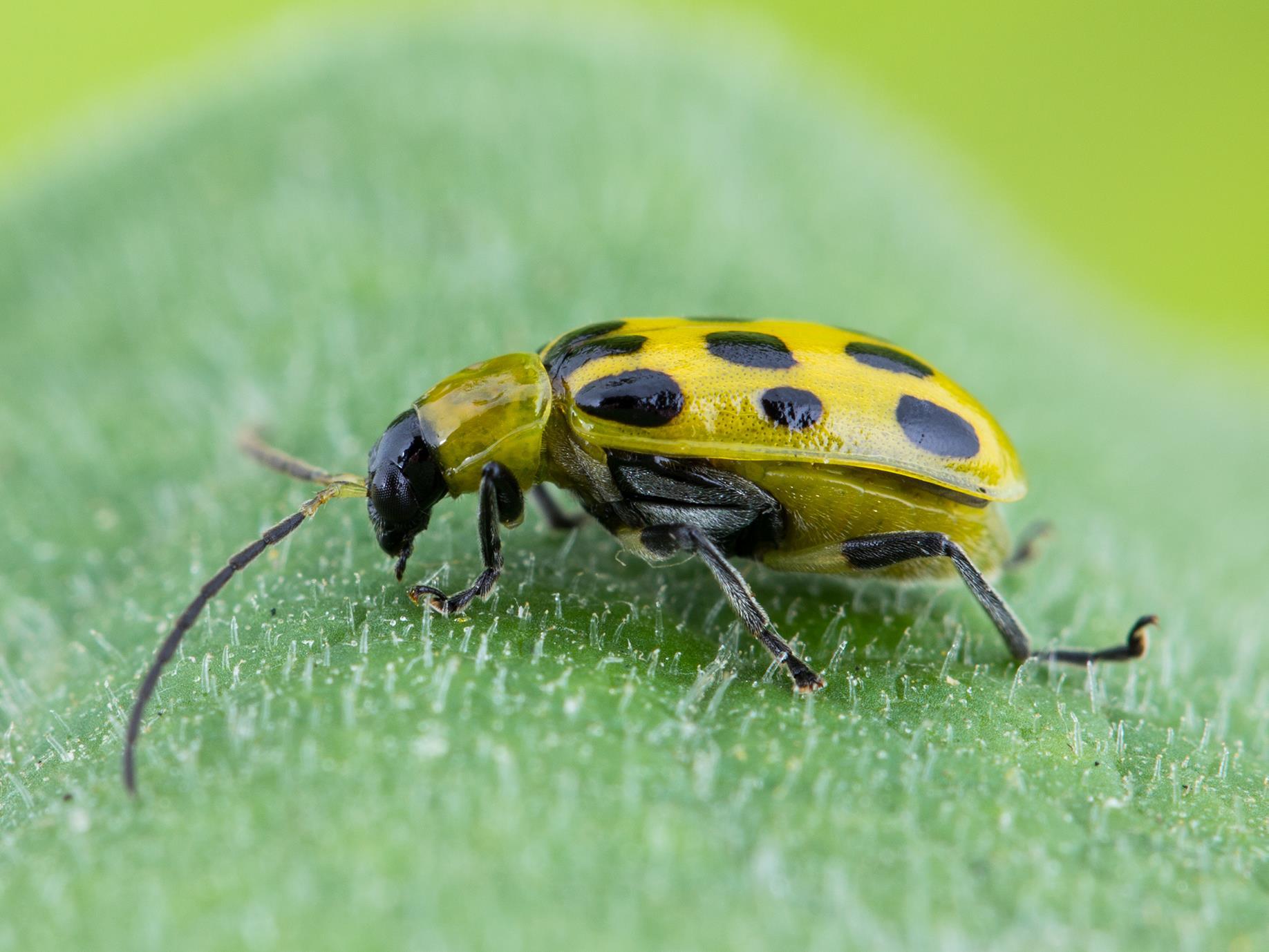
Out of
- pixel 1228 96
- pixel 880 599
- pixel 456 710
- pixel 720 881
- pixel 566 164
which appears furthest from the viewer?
pixel 1228 96

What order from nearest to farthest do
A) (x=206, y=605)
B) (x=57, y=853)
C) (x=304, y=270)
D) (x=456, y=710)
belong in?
(x=57, y=853) → (x=456, y=710) → (x=206, y=605) → (x=304, y=270)

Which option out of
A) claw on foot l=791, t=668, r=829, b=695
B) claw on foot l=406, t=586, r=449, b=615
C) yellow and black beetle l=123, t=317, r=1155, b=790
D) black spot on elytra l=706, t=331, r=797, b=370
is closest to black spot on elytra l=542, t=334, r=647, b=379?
yellow and black beetle l=123, t=317, r=1155, b=790

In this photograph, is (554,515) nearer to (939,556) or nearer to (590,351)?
(590,351)

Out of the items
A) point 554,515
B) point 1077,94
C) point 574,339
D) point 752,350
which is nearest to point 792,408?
point 752,350

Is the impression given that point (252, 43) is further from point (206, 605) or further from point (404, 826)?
point (404, 826)

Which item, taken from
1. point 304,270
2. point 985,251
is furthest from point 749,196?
point 304,270

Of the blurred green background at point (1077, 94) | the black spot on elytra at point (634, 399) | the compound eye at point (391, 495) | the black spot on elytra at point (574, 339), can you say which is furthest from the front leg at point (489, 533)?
the blurred green background at point (1077, 94)

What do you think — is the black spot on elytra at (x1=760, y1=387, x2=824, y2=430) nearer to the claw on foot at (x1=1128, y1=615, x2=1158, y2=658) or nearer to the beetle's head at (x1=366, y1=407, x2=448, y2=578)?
the beetle's head at (x1=366, y1=407, x2=448, y2=578)
